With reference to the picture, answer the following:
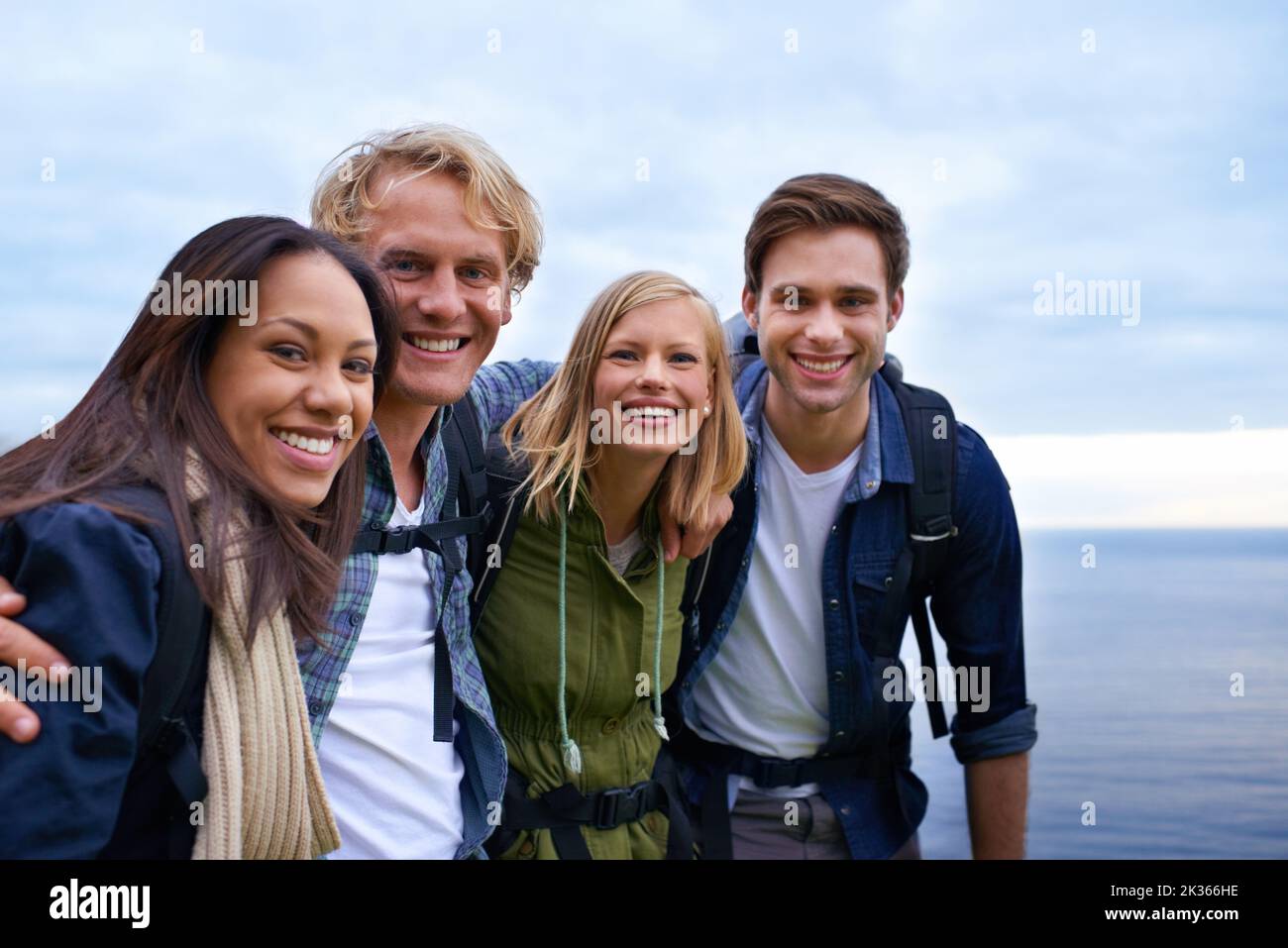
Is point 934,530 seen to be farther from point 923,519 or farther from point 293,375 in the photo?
point 293,375

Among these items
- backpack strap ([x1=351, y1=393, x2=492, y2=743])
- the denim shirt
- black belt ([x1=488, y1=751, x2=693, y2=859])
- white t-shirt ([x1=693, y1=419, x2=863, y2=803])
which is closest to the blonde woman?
black belt ([x1=488, y1=751, x2=693, y2=859])

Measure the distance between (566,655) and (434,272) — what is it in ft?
4.46

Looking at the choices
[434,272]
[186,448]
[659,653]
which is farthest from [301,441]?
[659,653]

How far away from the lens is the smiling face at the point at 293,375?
8.90 feet

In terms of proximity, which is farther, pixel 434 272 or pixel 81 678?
pixel 434 272

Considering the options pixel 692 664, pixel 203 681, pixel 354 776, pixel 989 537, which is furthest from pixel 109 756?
pixel 989 537

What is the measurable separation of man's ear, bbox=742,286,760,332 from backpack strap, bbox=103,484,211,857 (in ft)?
9.90

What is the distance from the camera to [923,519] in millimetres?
4441

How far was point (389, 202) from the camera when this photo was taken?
12.0 ft

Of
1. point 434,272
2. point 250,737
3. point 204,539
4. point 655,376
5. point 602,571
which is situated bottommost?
point 250,737

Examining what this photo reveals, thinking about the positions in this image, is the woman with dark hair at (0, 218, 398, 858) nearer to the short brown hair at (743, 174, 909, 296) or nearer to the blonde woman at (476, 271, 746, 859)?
the blonde woman at (476, 271, 746, 859)

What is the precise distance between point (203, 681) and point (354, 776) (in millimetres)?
732
